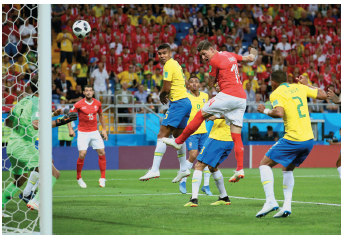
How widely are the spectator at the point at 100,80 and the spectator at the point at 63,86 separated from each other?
35.2 inches

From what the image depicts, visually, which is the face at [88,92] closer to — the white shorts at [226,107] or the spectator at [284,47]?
the white shorts at [226,107]

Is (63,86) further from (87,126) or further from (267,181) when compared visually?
(267,181)

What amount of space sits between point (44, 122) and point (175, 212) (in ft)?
8.42

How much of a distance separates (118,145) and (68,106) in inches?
82.6

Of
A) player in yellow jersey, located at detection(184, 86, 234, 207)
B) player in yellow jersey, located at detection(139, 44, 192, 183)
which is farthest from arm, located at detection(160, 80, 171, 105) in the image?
player in yellow jersey, located at detection(184, 86, 234, 207)

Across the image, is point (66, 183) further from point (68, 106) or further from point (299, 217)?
point (299, 217)

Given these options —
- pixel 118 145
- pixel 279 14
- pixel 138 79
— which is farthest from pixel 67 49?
pixel 279 14

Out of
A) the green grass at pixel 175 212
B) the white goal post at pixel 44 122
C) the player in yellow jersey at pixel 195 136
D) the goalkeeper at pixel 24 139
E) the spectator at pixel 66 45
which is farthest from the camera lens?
the spectator at pixel 66 45

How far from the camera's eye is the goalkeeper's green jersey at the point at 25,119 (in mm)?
6055

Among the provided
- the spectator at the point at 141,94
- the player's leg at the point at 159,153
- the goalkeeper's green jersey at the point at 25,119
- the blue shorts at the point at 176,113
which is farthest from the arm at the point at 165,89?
the spectator at the point at 141,94

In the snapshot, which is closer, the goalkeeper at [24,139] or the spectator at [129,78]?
the goalkeeper at [24,139]

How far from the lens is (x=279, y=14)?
21609mm

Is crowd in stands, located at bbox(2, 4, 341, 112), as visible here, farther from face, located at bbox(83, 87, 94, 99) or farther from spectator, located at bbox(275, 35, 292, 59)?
face, located at bbox(83, 87, 94, 99)

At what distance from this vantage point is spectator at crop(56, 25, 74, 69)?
16.9m
